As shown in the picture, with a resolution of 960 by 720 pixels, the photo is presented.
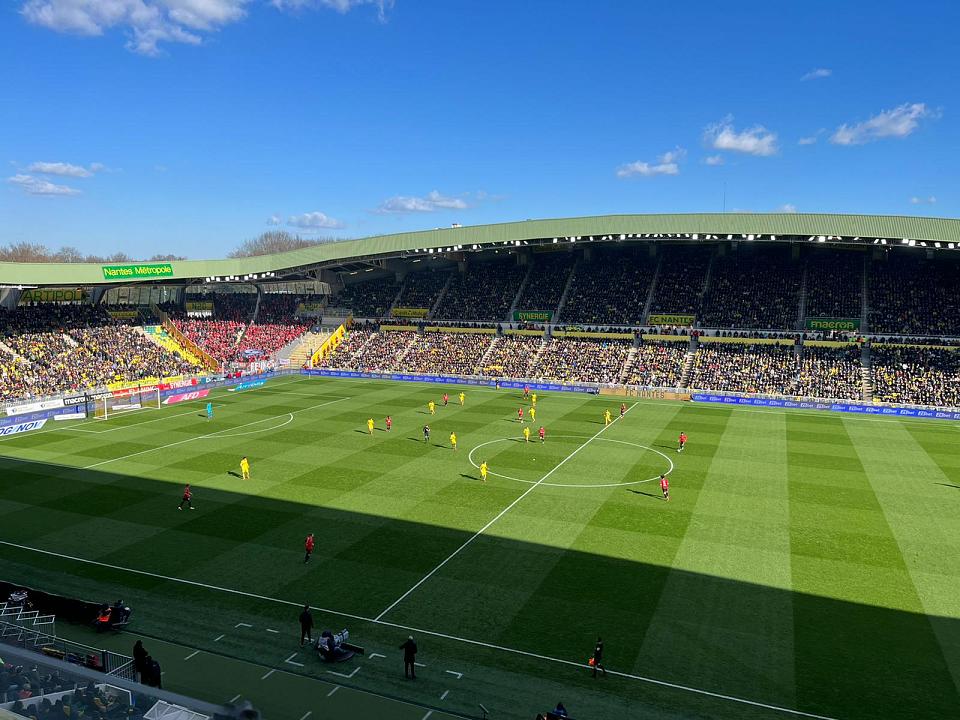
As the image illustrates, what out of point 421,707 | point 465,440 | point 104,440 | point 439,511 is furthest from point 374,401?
point 421,707

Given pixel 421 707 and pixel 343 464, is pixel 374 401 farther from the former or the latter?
pixel 421 707

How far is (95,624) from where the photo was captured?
1831 cm

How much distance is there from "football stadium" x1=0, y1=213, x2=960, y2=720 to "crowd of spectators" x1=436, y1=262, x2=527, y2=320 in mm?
927

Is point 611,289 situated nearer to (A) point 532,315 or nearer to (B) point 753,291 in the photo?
(A) point 532,315

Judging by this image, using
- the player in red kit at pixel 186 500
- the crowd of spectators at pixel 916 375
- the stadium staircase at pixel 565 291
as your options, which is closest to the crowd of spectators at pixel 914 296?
the crowd of spectators at pixel 916 375

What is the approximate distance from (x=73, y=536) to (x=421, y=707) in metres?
17.6

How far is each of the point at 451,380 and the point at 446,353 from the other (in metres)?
6.81

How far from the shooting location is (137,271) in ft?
213

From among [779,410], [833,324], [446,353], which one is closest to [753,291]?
[833,324]

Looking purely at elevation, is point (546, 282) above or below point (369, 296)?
above

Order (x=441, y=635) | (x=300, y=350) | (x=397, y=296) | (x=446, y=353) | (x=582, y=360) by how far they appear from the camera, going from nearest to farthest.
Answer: (x=441, y=635) → (x=582, y=360) → (x=446, y=353) → (x=300, y=350) → (x=397, y=296)

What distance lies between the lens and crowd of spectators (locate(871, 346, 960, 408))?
50.9m

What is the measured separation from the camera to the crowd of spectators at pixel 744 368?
56.4m

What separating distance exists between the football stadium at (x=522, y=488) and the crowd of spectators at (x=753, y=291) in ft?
1.26
